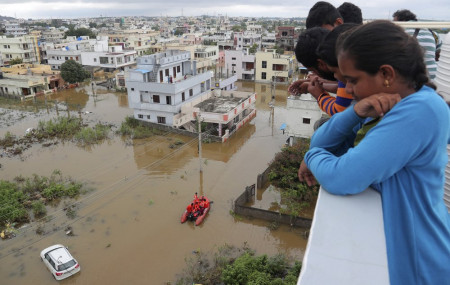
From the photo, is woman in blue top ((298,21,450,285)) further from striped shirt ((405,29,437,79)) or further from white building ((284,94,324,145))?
white building ((284,94,324,145))

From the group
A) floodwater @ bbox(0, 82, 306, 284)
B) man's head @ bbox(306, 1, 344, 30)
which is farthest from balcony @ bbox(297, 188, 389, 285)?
floodwater @ bbox(0, 82, 306, 284)

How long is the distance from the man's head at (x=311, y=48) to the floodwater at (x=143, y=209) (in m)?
7.35

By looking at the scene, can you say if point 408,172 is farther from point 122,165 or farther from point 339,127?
point 122,165

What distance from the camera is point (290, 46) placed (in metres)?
47.9

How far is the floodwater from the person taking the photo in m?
8.91

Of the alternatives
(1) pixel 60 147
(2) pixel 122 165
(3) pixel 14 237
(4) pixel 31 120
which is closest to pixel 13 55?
(4) pixel 31 120

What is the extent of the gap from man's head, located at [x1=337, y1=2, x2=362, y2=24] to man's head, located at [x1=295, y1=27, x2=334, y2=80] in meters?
1.33

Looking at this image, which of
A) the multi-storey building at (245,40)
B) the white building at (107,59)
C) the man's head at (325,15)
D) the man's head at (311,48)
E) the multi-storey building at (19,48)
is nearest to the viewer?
the man's head at (311,48)

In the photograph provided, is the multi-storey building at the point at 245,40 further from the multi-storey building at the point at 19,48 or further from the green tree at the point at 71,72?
the multi-storey building at the point at 19,48

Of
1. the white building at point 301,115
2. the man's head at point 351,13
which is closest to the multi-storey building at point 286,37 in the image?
the white building at point 301,115

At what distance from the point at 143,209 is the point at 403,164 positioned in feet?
36.4

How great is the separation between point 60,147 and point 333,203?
1843 cm

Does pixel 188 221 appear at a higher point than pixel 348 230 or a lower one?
lower

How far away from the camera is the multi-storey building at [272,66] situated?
3088 centimetres
